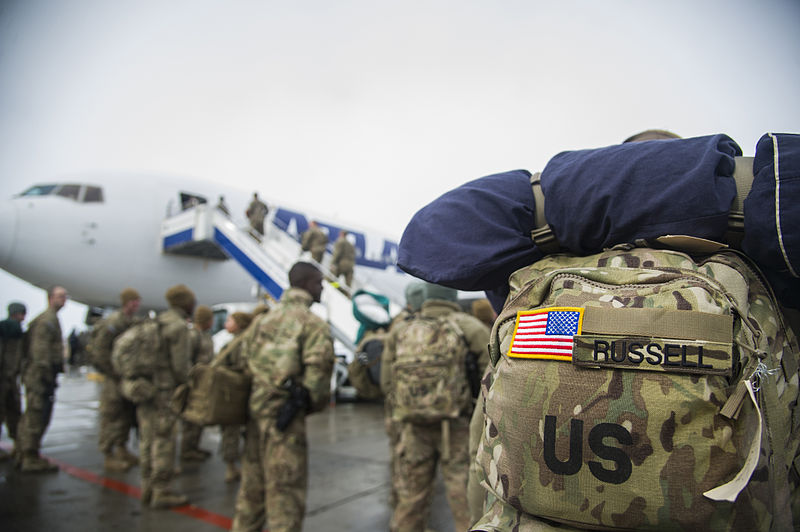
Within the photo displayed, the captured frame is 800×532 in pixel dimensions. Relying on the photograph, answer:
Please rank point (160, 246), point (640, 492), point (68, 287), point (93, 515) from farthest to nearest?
point (160, 246) → point (68, 287) → point (93, 515) → point (640, 492)

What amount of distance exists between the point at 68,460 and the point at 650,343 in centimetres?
613

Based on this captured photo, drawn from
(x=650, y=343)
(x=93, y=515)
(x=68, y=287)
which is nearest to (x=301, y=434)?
(x=93, y=515)

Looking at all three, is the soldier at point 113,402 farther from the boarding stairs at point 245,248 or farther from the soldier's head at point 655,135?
the soldier's head at point 655,135

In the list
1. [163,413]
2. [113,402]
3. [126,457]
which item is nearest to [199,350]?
[113,402]

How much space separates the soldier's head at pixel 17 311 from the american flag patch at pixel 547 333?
609cm

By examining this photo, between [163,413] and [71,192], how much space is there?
6727 mm

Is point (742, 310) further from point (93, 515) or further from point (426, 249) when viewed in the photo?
point (93, 515)

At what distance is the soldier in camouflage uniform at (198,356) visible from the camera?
5168 millimetres

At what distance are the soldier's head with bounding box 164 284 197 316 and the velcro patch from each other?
4194 millimetres

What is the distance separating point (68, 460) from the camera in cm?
497

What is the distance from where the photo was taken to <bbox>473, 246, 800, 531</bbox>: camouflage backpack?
717 mm

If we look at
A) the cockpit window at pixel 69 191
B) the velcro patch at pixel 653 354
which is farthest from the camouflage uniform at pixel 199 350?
the velcro patch at pixel 653 354

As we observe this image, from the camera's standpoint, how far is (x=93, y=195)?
872 cm

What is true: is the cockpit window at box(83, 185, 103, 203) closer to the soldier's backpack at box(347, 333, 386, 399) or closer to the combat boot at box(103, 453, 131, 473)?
the combat boot at box(103, 453, 131, 473)
